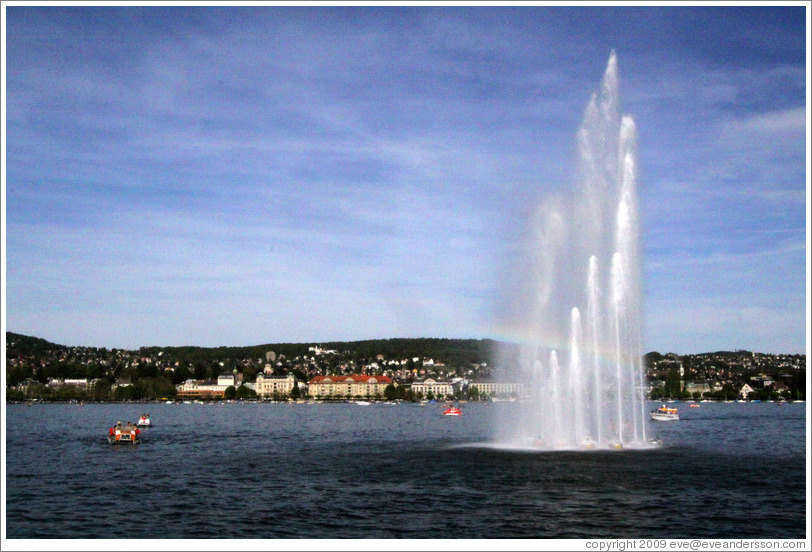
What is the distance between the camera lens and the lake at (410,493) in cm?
3053

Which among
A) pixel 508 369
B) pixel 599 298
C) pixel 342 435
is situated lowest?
pixel 342 435

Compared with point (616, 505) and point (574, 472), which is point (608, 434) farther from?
point (616, 505)

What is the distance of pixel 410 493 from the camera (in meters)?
38.2

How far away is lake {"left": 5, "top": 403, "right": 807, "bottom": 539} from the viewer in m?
30.5

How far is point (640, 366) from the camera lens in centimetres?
5462

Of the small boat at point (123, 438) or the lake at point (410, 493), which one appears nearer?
the lake at point (410, 493)

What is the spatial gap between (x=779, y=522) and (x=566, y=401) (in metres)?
29.5

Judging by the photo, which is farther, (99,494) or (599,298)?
(599,298)

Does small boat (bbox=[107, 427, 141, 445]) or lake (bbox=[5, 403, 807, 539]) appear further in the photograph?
small boat (bbox=[107, 427, 141, 445])

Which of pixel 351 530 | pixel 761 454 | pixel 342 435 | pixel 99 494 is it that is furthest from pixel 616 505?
pixel 342 435

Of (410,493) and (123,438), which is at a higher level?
(410,493)

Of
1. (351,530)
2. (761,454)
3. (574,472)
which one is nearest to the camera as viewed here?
(351,530)

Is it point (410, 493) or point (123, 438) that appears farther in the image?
point (123, 438)

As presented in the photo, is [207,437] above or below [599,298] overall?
below
